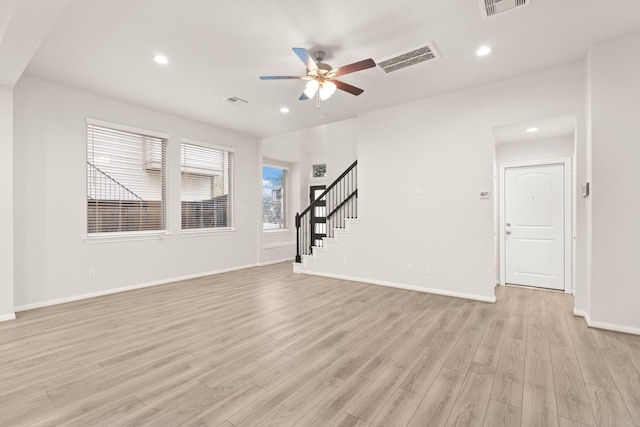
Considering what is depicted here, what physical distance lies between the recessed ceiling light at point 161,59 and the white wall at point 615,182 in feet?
16.0

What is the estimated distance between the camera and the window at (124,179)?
4.60 metres

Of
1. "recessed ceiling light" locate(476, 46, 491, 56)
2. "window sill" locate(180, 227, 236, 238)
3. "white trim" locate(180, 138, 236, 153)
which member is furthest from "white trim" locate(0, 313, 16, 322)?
"recessed ceiling light" locate(476, 46, 491, 56)

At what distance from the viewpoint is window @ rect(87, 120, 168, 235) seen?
460cm

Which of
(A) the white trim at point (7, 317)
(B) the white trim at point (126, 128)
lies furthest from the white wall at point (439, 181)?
(A) the white trim at point (7, 317)

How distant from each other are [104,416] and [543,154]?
6423mm

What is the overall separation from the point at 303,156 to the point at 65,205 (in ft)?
20.2

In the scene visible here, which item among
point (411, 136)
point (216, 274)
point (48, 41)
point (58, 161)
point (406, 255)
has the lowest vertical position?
point (216, 274)

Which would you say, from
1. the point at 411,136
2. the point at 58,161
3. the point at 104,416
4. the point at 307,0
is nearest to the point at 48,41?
the point at 58,161

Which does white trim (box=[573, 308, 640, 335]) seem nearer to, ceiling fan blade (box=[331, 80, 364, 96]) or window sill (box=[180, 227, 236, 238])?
ceiling fan blade (box=[331, 80, 364, 96])

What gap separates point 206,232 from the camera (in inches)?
241

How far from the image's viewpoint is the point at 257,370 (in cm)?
237

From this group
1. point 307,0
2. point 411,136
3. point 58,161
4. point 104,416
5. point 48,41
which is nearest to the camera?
point 104,416

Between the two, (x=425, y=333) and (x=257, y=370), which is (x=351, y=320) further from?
(x=257, y=370)

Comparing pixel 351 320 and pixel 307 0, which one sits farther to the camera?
pixel 351 320
